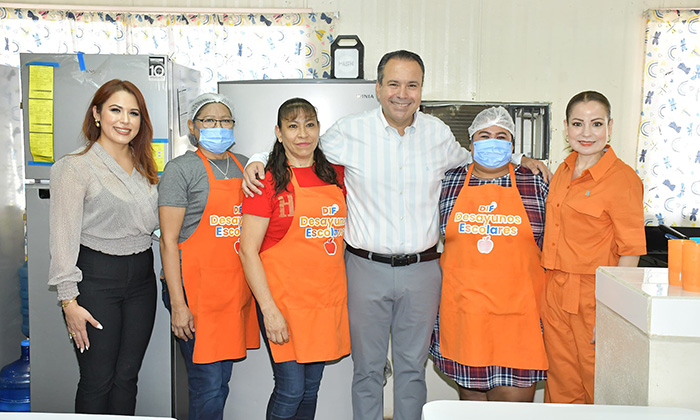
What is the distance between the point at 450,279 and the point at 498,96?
5.08 ft

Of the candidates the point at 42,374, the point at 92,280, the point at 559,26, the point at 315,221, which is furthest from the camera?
the point at 559,26

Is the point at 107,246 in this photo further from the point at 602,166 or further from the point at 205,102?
the point at 602,166

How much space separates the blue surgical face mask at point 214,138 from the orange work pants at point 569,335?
130cm

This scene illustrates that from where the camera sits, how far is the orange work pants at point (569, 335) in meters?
1.81

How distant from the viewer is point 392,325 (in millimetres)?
2066

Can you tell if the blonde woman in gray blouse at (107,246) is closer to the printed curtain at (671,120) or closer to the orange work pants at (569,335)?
the orange work pants at (569,335)

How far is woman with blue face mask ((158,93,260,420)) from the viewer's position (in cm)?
192

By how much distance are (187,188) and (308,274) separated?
54cm

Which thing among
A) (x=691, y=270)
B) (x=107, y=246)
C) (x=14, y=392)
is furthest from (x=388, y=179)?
(x=14, y=392)

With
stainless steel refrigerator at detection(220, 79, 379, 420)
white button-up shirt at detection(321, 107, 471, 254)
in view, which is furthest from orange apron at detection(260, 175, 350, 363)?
stainless steel refrigerator at detection(220, 79, 379, 420)

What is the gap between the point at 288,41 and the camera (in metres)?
3.17

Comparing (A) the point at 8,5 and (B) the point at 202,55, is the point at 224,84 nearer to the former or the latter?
(B) the point at 202,55

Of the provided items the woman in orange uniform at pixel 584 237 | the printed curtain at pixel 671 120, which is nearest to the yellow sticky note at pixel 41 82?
the woman in orange uniform at pixel 584 237

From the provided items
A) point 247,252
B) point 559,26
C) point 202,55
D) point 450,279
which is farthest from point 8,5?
point 559,26
